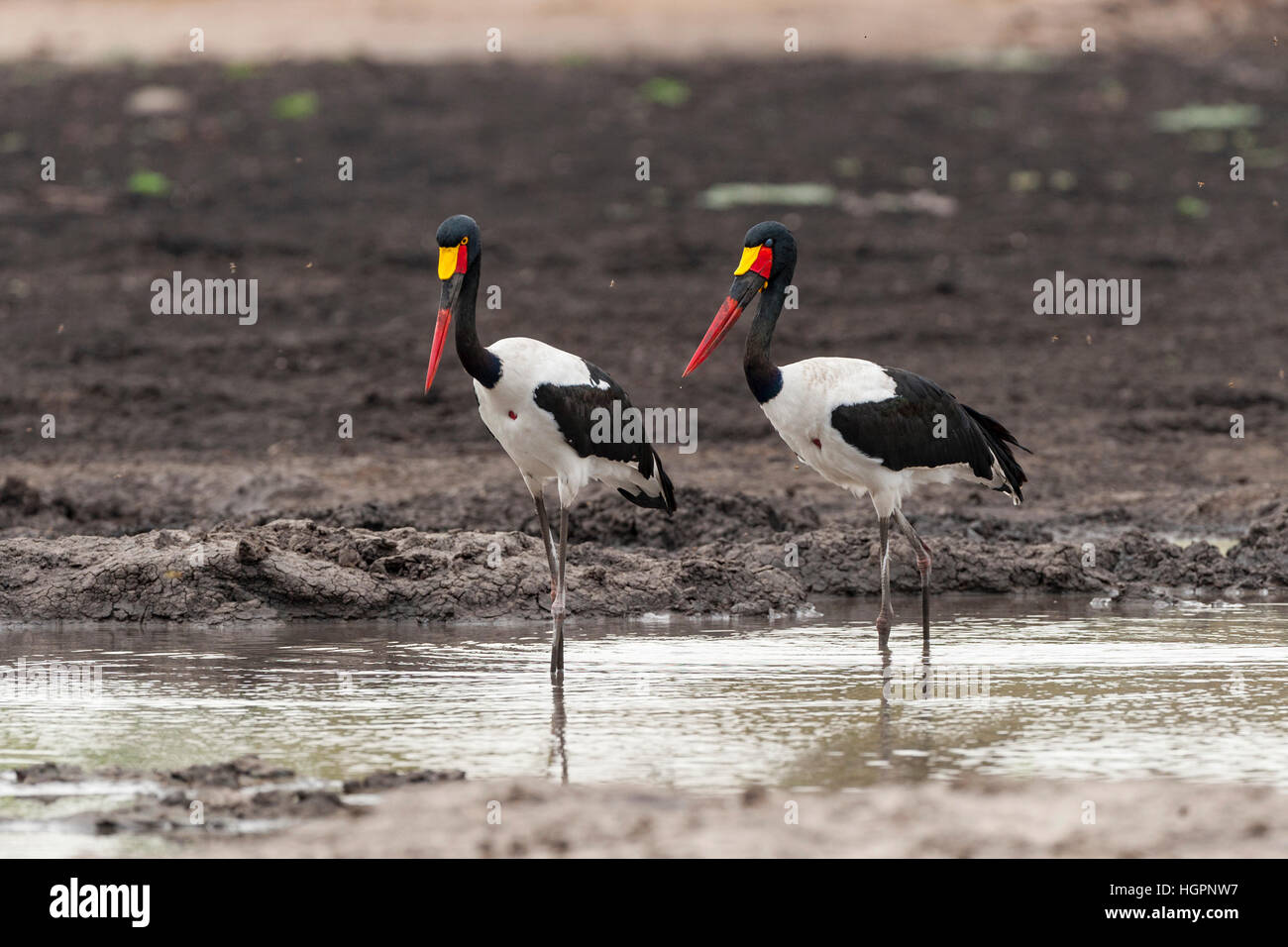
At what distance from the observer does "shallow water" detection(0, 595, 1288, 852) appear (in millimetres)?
6715

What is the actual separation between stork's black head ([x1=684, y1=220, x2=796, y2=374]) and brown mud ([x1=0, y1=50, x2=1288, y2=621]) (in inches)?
78.6

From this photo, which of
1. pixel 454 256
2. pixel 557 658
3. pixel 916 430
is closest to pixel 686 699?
pixel 557 658

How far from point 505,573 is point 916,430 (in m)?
2.70

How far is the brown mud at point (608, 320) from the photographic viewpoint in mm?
11828

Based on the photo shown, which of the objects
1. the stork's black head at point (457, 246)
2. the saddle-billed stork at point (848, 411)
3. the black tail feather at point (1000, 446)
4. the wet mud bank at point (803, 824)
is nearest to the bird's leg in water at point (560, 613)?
the saddle-billed stork at point (848, 411)

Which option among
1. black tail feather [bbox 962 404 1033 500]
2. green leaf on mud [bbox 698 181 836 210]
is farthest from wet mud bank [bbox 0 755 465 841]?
green leaf on mud [bbox 698 181 836 210]

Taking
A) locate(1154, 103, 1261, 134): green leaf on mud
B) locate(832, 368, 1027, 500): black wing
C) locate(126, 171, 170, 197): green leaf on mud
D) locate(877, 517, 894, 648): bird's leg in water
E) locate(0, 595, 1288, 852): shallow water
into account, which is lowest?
locate(0, 595, 1288, 852): shallow water

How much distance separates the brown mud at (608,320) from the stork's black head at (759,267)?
2.00m

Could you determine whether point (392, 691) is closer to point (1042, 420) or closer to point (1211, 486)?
point (1211, 486)

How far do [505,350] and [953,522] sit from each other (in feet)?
19.7
